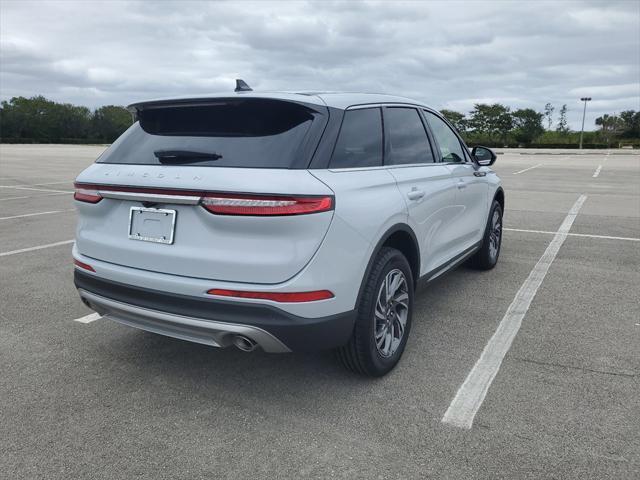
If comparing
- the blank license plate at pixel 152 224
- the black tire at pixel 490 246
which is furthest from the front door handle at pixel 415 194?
the black tire at pixel 490 246

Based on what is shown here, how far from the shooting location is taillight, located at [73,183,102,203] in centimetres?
308

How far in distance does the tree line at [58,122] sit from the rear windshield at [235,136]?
9784cm

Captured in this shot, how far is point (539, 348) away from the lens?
3727 millimetres

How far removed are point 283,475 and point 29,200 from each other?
11350 mm

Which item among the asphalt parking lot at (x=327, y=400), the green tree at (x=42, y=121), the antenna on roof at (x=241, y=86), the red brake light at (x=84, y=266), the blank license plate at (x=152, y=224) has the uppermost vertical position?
the green tree at (x=42, y=121)

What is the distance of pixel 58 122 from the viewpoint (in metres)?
99.9

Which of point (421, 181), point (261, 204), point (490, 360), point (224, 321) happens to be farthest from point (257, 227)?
point (490, 360)

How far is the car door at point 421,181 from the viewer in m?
3.50

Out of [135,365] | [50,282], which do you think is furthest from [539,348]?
[50,282]

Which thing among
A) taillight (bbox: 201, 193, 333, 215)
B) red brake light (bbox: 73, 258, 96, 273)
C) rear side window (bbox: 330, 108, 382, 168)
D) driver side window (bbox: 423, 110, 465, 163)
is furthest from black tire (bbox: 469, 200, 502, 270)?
red brake light (bbox: 73, 258, 96, 273)

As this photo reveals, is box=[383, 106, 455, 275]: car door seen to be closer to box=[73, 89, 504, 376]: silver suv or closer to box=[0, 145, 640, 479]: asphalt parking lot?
box=[73, 89, 504, 376]: silver suv

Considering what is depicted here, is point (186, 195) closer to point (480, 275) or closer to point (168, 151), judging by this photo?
point (168, 151)

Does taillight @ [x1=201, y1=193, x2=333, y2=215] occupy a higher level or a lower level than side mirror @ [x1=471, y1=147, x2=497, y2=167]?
lower

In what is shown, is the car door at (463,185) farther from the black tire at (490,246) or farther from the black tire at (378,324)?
the black tire at (378,324)
